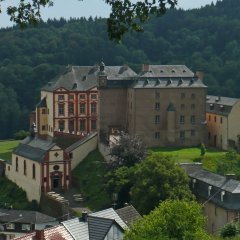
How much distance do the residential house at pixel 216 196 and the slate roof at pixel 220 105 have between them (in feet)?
49.1

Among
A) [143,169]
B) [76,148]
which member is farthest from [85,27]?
[143,169]

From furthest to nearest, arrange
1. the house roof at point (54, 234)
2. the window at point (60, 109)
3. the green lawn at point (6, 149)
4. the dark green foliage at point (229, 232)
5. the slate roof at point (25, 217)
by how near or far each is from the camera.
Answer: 1. the green lawn at point (6, 149)
2. the window at point (60, 109)
3. the slate roof at point (25, 217)
4. the dark green foliage at point (229, 232)
5. the house roof at point (54, 234)

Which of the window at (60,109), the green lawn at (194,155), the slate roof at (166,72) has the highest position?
the slate roof at (166,72)

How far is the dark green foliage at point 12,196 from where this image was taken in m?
61.5

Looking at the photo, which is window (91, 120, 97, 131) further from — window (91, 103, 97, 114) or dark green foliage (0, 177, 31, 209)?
dark green foliage (0, 177, 31, 209)

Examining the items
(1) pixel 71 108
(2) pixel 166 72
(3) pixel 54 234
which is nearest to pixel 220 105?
(2) pixel 166 72

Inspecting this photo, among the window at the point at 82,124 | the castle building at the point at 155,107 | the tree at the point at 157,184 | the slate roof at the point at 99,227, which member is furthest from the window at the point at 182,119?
the slate roof at the point at 99,227

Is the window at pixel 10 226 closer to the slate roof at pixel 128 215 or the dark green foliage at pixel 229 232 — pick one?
the slate roof at pixel 128 215

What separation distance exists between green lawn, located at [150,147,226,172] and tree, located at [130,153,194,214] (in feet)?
28.8

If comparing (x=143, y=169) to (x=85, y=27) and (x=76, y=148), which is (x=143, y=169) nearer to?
(x=76, y=148)

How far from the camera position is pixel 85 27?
15800 cm

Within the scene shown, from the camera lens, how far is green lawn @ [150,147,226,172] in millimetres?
59478

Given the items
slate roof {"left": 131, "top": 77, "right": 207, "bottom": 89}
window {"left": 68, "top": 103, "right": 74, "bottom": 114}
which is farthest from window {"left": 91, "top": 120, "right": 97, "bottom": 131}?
slate roof {"left": 131, "top": 77, "right": 207, "bottom": 89}

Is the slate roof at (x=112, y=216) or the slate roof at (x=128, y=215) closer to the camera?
the slate roof at (x=112, y=216)
